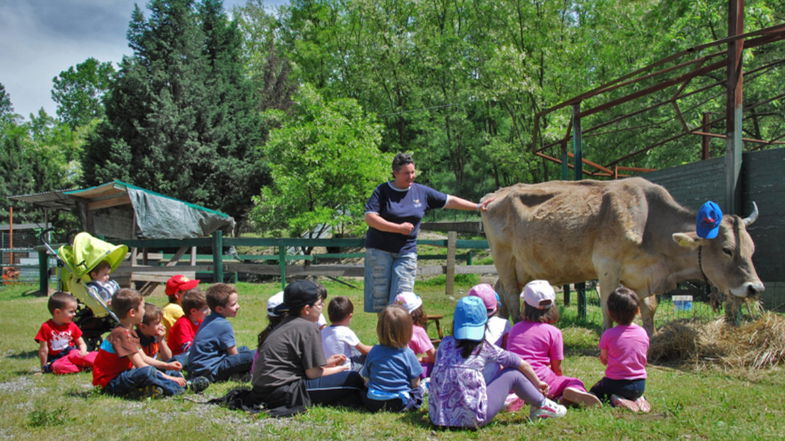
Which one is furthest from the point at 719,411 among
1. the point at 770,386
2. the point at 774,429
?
the point at 770,386

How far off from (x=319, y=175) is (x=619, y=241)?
1547cm

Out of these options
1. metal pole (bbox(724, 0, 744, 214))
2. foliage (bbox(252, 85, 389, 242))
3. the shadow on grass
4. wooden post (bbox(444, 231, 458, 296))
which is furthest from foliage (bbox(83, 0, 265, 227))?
metal pole (bbox(724, 0, 744, 214))

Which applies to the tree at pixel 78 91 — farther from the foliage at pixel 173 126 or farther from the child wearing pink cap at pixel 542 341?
the child wearing pink cap at pixel 542 341

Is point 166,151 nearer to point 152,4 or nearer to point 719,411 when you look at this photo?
point 152,4

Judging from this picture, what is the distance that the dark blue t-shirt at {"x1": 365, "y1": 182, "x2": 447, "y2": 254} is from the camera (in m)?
6.57

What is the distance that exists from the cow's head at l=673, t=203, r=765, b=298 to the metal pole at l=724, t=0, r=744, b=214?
0.95 metres

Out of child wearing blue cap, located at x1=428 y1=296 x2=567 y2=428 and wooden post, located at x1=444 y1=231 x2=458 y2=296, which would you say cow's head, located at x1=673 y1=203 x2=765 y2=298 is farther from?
wooden post, located at x1=444 y1=231 x2=458 y2=296

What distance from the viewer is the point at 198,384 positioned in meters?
5.66

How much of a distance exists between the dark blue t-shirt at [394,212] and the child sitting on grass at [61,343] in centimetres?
355

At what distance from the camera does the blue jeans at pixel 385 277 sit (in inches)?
258

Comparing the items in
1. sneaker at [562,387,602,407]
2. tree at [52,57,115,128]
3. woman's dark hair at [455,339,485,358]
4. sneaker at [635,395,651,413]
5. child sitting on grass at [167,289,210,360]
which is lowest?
sneaker at [635,395,651,413]

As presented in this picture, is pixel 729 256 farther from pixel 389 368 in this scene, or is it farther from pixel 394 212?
pixel 389 368

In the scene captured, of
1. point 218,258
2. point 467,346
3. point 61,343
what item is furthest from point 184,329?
point 218,258

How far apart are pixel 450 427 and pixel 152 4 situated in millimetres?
26745
